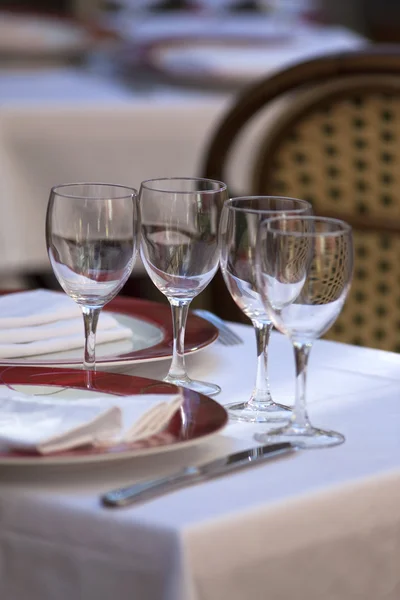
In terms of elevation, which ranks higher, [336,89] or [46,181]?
[336,89]

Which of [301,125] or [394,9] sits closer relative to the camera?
[301,125]

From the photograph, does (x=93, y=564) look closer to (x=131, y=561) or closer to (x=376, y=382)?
(x=131, y=561)

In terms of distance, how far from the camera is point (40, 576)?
2.22ft

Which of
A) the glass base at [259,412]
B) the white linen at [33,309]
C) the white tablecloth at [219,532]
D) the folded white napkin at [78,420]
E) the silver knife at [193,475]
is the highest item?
the white linen at [33,309]

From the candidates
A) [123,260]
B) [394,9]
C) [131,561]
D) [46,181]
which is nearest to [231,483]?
[131,561]

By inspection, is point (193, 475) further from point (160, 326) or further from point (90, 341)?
point (160, 326)

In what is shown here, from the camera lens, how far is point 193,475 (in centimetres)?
69

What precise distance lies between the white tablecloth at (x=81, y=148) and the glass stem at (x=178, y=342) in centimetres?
155

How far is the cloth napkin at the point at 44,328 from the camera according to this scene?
0.96m

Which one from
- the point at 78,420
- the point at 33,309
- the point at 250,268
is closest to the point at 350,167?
the point at 33,309

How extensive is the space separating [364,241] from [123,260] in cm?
112

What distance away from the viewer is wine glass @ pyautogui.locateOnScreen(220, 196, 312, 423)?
0.82m

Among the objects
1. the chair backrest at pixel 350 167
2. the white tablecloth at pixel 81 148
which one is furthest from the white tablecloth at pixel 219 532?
the white tablecloth at pixel 81 148

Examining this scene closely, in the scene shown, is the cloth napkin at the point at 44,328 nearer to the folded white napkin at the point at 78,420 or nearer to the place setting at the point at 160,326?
the place setting at the point at 160,326
